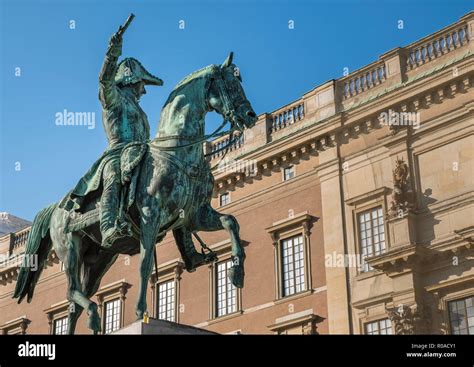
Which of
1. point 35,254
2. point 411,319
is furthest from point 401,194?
point 35,254

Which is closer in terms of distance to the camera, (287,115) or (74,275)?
(74,275)

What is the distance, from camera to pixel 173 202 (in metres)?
12.9

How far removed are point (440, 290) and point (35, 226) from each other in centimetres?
1708

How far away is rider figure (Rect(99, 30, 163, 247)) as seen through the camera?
13117 millimetres

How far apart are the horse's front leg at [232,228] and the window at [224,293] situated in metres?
21.9

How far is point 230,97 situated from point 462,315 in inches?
664

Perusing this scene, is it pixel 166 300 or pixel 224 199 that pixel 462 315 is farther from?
pixel 166 300

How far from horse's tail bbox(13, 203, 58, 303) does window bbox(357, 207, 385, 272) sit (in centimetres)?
1773

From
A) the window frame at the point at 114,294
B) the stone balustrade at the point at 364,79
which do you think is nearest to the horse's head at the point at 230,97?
the stone balustrade at the point at 364,79

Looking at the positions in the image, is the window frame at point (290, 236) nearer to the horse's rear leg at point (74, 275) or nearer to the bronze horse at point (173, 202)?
the bronze horse at point (173, 202)

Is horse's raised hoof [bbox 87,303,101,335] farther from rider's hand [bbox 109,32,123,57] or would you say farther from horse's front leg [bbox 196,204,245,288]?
rider's hand [bbox 109,32,123,57]

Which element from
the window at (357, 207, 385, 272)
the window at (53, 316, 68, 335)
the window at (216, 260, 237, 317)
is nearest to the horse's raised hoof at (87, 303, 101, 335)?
the window at (357, 207, 385, 272)

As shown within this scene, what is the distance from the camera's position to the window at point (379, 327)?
29.7 metres

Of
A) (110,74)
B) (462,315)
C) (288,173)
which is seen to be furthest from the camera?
(288,173)
